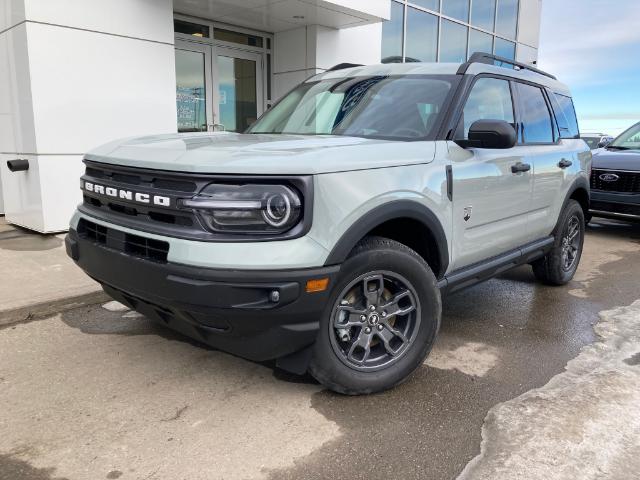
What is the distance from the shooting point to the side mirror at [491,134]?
10.9 feet

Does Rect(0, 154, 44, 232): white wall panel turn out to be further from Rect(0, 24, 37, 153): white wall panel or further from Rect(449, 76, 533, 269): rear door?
Rect(449, 76, 533, 269): rear door

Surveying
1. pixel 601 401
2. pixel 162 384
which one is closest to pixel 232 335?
pixel 162 384

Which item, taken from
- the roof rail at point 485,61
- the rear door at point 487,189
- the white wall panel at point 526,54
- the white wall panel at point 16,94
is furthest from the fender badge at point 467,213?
the white wall panel at point 526,54

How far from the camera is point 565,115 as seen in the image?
5301 millimetres

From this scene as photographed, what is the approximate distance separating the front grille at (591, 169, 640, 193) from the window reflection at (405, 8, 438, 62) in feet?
17.4

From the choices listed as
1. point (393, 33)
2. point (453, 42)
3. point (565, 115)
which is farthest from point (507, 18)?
point (565, 115)

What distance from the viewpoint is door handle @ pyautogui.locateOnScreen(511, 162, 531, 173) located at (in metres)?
4.01

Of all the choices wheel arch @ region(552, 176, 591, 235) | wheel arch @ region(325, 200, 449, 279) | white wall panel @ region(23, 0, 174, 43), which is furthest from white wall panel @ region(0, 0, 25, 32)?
wheel arch @ region(552, 176, 591, 235)

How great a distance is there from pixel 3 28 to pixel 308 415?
6619 mm

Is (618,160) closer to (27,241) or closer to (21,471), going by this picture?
(27,241)

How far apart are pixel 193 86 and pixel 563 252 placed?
6712 millimetres

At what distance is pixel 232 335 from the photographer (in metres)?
2.62

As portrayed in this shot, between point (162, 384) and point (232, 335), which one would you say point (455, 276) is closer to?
point (232, 335)

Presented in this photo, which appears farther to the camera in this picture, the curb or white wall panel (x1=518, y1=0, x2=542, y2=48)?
white wall panel (x1=518, y1=0, x2=542, y2=48)
